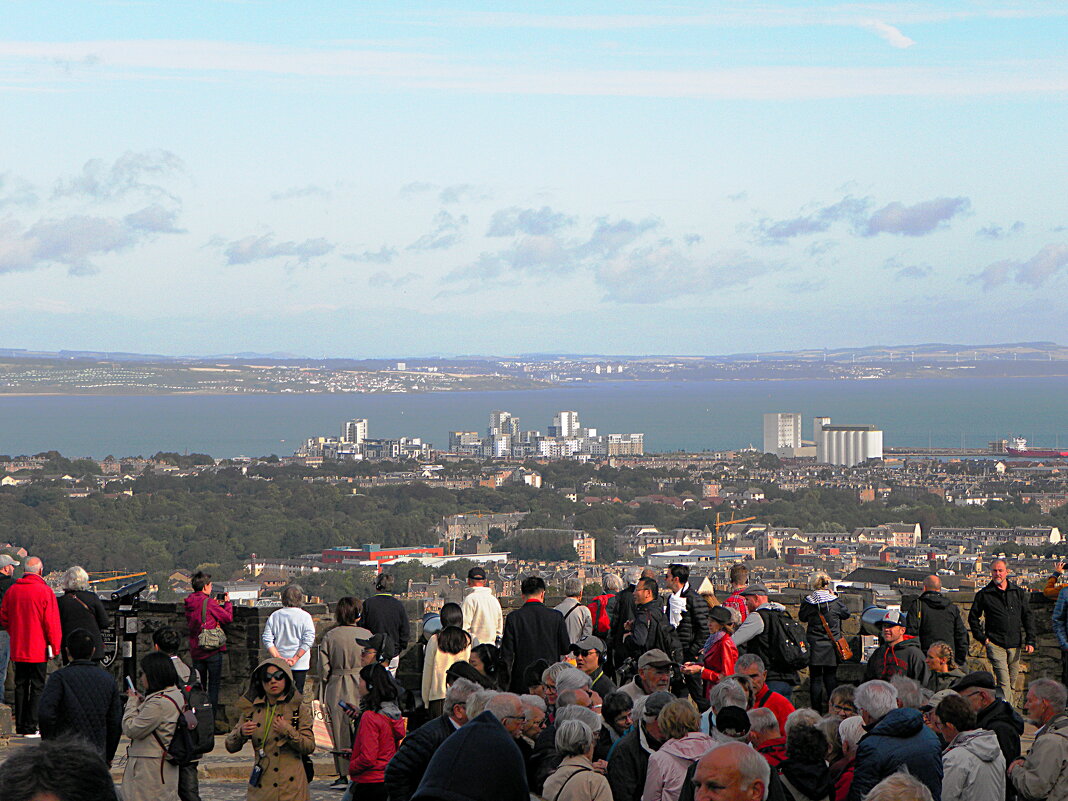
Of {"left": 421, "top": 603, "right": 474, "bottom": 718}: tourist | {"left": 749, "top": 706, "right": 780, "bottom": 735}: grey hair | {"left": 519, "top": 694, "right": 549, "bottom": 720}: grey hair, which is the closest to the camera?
{"left": 519, "top": 694, "right": 549, "bottom": 720}: grey hair

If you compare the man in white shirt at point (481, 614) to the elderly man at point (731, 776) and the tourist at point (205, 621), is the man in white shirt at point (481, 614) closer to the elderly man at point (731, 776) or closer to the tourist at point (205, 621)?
the tourist at point (205, 621)

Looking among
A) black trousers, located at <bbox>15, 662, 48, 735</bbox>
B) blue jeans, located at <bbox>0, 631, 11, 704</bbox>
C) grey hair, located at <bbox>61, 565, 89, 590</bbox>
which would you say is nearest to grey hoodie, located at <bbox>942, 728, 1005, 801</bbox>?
grey hair, located at <bbox>61, 565, 89, 590</bbox>

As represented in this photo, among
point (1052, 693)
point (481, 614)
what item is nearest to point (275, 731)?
point (481, 614)

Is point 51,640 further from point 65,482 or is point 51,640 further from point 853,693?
point 65,482

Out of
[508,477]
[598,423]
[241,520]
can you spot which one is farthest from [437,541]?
[598,423]

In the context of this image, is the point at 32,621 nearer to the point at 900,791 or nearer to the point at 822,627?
the point at 822,627

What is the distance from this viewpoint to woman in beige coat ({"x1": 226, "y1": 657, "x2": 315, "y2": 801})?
6082mm

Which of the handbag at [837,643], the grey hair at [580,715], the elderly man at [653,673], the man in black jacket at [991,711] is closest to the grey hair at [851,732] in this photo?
the man in black jacket at [991,711]

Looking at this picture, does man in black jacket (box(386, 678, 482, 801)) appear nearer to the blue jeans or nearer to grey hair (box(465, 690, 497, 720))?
grey hair (box(465, 690, 497, 720))

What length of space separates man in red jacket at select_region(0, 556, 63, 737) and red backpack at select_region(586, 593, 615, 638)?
330 centimetres

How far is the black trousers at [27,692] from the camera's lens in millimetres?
8422

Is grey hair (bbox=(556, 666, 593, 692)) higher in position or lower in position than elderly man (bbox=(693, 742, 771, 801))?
lower

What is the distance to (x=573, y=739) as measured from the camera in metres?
5.00

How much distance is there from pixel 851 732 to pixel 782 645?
2.09 metres
